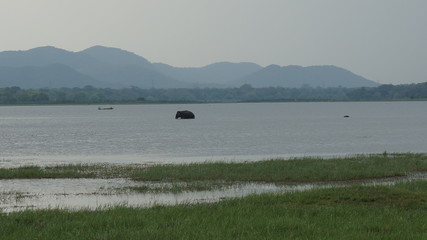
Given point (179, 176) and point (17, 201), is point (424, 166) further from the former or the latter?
point (17, 201)

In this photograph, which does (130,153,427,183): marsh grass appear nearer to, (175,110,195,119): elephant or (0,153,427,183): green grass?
(0,153,427,183): green grass

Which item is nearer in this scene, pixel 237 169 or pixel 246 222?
pixel 246 222

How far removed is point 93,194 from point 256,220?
49.6 ft

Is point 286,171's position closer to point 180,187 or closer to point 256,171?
point 256,171

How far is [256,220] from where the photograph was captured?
2197 centimetres

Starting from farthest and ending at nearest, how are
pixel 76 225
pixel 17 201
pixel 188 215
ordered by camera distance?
pixel 17 201 → pixel 188 215 → pixel 76 225

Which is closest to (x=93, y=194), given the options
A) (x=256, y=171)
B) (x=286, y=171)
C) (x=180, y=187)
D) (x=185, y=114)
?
(x=180, y=187)

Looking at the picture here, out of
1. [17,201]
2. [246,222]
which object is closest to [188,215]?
[246,222]

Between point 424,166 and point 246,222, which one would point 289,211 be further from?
point 424,166

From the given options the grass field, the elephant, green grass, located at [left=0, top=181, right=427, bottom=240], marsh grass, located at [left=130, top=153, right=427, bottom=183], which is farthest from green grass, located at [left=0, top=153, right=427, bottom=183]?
the elephant

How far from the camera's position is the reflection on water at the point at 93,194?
30453mm

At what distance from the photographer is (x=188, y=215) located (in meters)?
23.4

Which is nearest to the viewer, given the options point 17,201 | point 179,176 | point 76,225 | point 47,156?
point 76,225

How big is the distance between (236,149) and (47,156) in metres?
23.3
